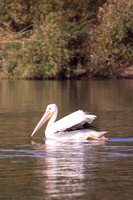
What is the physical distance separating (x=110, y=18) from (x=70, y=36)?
12.1m

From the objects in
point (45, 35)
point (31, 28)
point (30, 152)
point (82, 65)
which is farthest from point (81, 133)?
point (31, 28)

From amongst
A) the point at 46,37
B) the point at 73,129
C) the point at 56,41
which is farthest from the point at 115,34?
the point at 73,129

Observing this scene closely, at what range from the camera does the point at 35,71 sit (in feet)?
179

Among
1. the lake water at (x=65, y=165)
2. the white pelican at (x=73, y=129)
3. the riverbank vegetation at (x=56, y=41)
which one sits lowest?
the lake water at (x=65, y=165)

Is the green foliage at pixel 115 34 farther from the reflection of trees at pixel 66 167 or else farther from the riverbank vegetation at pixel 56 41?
the reflection of trees at pixel 66 167

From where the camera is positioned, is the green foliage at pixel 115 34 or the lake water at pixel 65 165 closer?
the lake water at pixel 65 165

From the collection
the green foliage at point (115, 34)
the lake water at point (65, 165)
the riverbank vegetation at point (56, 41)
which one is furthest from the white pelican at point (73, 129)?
the riverbank vegetation at point (56, 41)

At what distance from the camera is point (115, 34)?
45.5m

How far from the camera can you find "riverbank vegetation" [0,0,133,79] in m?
47.2

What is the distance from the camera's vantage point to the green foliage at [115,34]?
4431 centimetres

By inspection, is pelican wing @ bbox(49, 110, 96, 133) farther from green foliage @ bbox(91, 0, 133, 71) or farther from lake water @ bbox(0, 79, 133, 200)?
green foliage @ bbox(91, 0, 133, 71)

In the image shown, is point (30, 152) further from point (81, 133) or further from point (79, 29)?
point (79, 29)

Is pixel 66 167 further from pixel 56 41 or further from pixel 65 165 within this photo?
pixel 56 41

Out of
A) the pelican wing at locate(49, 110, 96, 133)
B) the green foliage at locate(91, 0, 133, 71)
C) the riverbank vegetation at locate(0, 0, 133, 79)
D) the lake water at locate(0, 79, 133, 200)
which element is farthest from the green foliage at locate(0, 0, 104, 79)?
the pelican wing at locate(49, 110, 96, 133)
